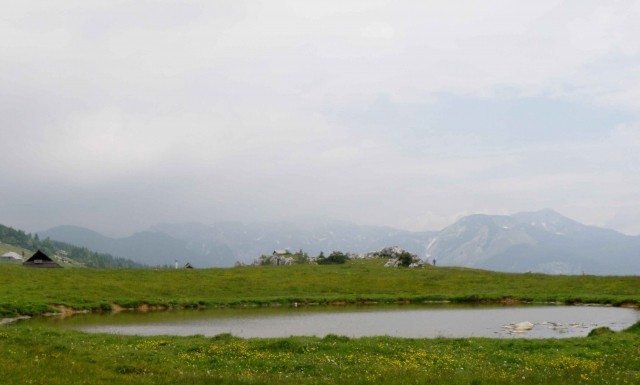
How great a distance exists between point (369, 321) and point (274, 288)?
3233 cm

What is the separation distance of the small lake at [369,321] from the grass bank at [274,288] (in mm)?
5905

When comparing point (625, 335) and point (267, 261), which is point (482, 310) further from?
point (267, 261)

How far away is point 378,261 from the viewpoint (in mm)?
135625

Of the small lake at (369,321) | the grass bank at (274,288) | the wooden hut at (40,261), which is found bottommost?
the small lake at (369,321)

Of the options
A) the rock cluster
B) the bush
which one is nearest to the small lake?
the bush

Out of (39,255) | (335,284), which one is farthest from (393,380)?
(39,255)

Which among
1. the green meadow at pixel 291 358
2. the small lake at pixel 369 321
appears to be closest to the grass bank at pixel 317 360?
the green meadow at pixel 291 358

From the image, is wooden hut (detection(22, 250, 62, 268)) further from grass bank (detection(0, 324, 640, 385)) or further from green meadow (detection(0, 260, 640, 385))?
grass bank (detection(0, 324, 640, 385))

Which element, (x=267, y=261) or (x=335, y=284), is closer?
(x=335, y=284)

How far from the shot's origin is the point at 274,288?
8200 centimetres

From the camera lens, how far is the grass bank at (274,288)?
218 feet

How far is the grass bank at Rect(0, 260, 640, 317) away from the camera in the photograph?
66500mm

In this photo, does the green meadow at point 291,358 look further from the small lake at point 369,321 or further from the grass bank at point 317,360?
the small lake at point 369,321

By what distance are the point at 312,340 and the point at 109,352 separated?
37.4ft
